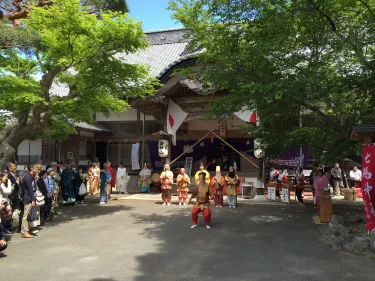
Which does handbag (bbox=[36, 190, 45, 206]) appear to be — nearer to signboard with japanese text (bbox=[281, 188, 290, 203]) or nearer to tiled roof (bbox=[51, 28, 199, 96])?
signboard with japanese text (bbox=[281, 188, 290, 203])

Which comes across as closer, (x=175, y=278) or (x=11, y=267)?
(x=175, y=278)

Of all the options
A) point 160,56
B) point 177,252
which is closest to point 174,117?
point 160,56

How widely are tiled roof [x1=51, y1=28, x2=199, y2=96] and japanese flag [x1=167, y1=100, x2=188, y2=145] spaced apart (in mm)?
4689

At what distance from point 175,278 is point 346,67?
20.8 ft

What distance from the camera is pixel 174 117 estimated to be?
15.1 metres

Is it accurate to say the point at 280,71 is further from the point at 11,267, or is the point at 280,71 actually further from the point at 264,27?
the point at 11,267

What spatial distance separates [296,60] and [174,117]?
782 cm

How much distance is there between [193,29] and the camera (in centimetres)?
950

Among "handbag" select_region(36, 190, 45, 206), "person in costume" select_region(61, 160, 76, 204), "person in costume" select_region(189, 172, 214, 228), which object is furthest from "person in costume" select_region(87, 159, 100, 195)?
"person in costume" select_region(189, 172, 214, 228)

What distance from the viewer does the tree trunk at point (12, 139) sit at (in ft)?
28.6

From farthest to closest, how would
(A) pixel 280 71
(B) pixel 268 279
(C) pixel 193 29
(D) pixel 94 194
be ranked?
(D) pixel 94 194 < (C) pixel 193 29 < (A) pixel 280 71 < (B) pixel 268 279

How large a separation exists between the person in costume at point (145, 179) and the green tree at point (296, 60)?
7780mm

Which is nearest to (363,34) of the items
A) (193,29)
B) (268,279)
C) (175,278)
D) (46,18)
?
(193,29)

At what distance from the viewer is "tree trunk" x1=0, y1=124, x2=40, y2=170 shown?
8727 mm
